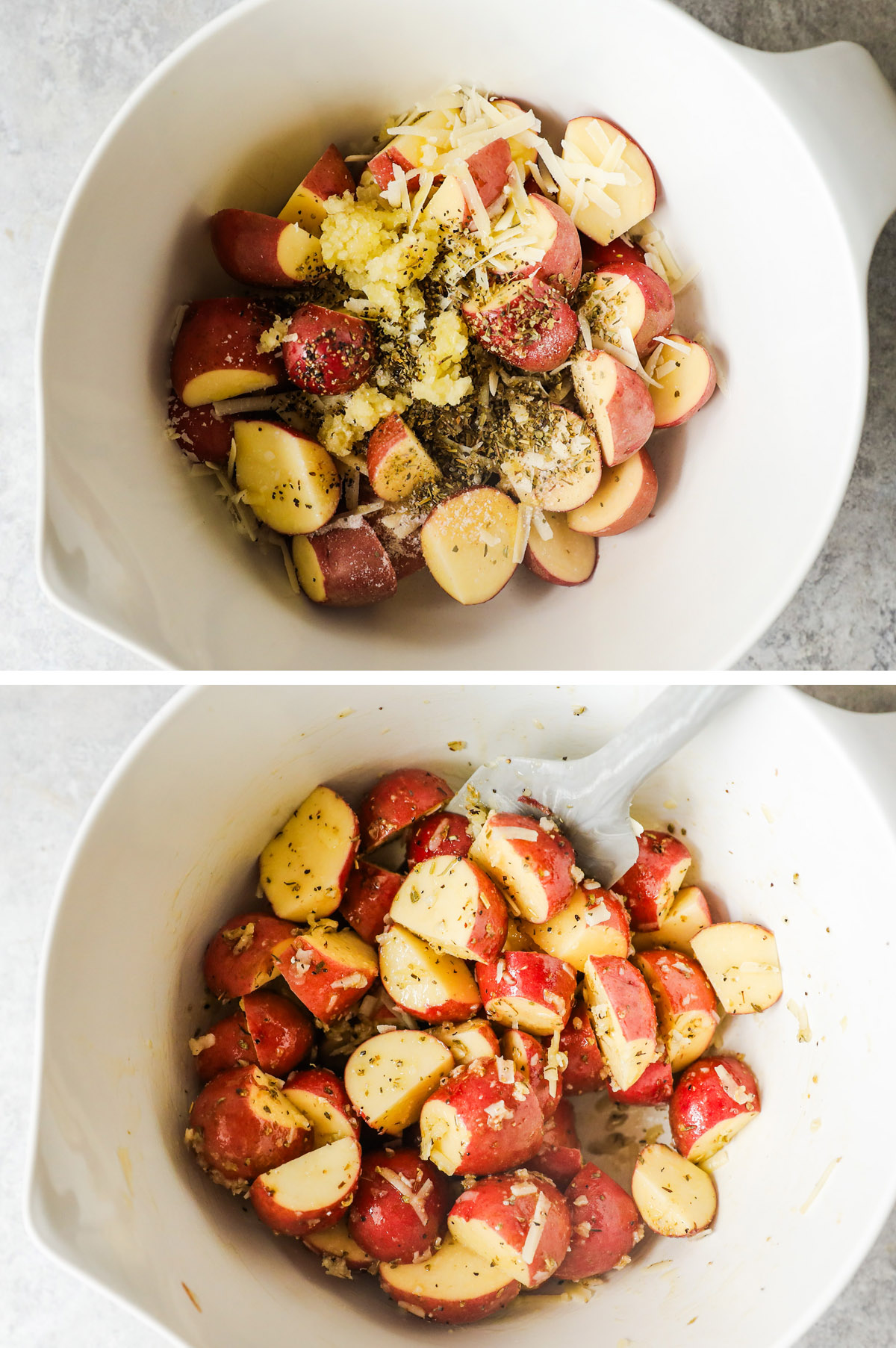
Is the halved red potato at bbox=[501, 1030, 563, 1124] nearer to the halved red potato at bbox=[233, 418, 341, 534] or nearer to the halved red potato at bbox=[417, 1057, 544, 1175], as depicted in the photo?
the halved red potato at bbox=[417, 1057, 544, 1175]

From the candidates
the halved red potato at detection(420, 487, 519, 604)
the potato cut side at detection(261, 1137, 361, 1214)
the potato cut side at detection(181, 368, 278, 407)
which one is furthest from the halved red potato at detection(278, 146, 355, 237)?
the potato cut side at detection(261, 1137, 361, 1214)

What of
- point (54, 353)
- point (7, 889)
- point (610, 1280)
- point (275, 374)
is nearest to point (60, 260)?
point (54, 353)

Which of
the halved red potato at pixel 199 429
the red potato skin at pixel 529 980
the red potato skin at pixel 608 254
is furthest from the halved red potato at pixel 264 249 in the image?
the red potato skin at pixel 529 980

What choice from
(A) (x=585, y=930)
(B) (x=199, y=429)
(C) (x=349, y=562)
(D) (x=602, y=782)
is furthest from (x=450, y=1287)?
(B) (x=199, y=429)

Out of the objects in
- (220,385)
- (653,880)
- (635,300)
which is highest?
(220,385)

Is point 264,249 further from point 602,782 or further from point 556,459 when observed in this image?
point 602,782

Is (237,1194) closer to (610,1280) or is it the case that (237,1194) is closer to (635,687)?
(610,1280)
